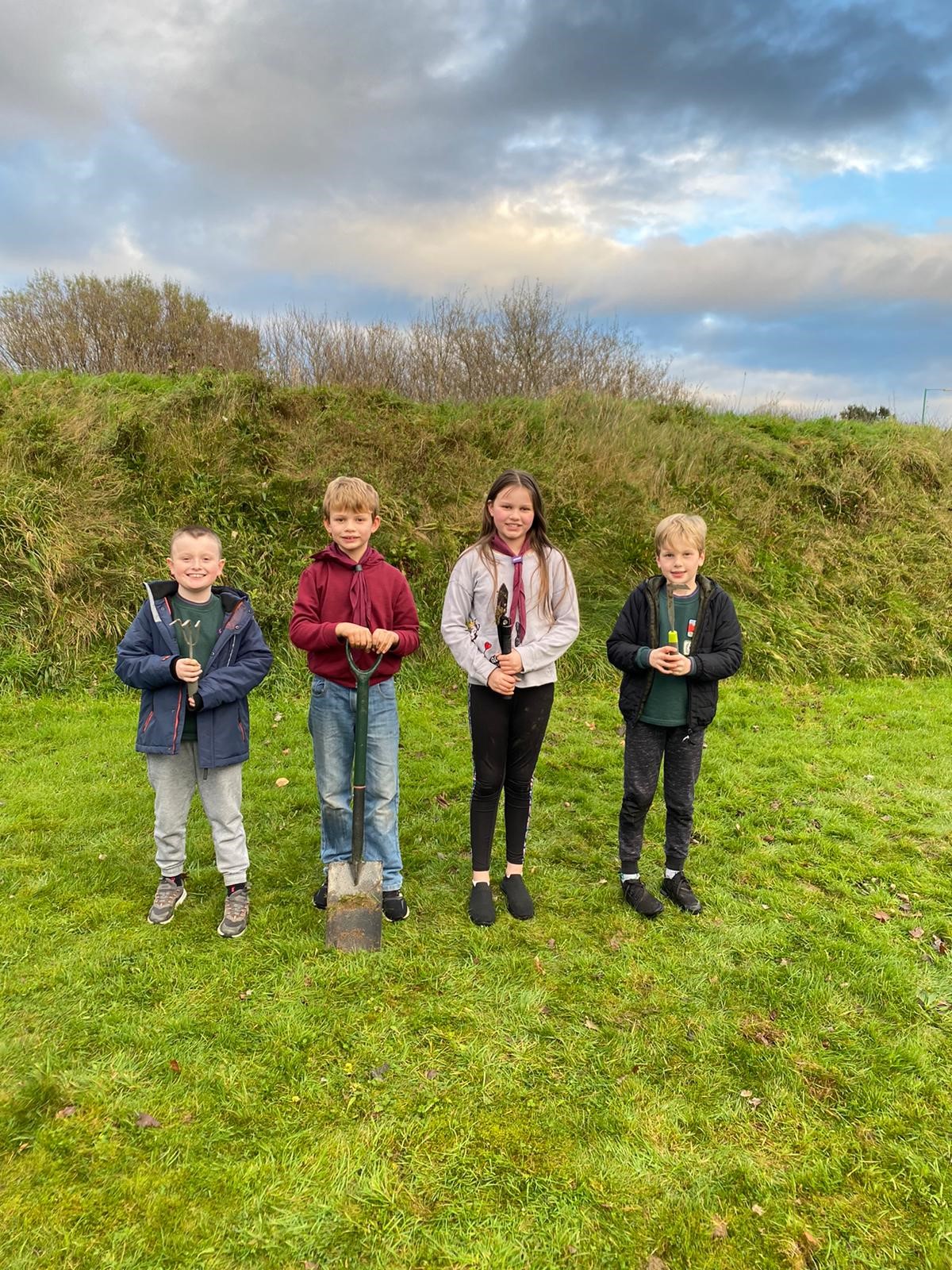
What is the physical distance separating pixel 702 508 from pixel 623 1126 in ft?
30.8

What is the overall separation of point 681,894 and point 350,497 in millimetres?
2880

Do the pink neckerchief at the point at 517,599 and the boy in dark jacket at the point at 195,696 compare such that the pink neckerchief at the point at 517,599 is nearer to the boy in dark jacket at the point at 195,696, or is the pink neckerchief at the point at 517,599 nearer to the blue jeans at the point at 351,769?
the blue jeans at the point at 351,769

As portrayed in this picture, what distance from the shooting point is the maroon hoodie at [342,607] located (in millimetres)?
3475

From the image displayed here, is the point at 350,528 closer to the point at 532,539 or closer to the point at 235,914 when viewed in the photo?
the point at 532,539

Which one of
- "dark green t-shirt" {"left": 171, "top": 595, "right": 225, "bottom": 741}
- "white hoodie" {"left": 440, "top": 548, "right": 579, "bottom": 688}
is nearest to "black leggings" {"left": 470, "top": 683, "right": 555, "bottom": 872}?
"white hoodie" {"left": 440, "top": 548, "right": 579, "bottom": 688}

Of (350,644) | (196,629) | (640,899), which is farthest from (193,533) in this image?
(640,899)

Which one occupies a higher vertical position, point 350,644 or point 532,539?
point 532,539

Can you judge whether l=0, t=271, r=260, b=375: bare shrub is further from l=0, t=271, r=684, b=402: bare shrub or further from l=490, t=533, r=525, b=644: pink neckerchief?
l=490, t=533, r=525, b=644: pink neckerchief

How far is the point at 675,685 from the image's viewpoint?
12.2 ft

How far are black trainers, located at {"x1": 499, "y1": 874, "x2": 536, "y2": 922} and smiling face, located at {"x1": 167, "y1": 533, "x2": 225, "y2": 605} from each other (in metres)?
2.32

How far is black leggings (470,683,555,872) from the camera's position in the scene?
143 inches

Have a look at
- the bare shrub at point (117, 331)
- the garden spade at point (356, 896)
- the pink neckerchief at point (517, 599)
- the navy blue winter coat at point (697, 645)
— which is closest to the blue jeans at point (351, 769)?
the garden spade at point (356, 896)

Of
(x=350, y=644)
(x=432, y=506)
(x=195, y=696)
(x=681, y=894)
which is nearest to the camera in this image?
(x=350, y=644)

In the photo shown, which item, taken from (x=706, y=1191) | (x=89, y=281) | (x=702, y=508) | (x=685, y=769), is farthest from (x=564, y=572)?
(x=89, y=281)
